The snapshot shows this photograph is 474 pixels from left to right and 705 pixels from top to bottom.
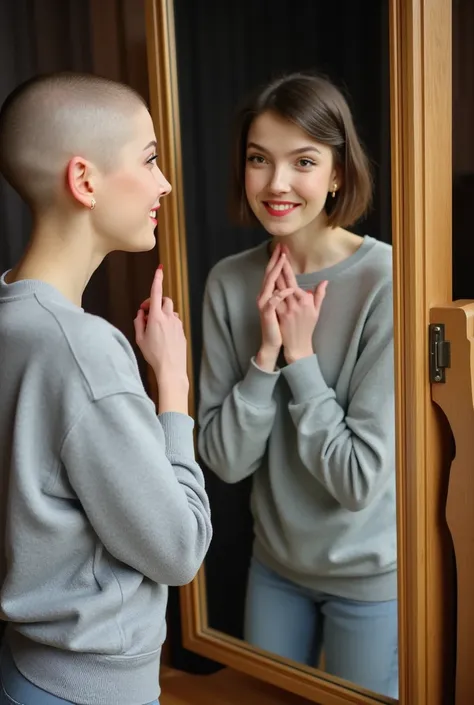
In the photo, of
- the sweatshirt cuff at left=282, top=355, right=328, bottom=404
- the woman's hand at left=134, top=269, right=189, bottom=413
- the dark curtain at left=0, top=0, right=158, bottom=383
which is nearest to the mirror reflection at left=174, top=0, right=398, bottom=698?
the sweatshirt cuff at left=282, top=355, right=328, bottom=404

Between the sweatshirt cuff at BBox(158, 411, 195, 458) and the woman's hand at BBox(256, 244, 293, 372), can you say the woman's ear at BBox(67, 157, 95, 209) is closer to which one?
the sweatshirt cuff at BBox(158, 411, 195, 458)

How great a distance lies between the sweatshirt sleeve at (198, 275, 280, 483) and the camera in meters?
1.60

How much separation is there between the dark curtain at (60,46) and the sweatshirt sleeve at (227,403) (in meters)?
0.29

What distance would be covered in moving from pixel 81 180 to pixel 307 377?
635mm

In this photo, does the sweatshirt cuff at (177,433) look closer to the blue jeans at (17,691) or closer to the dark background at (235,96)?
the blue jeans at (17,691)

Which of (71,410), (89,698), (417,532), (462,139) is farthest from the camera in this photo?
(462,139)

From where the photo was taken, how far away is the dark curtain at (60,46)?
1.79 m

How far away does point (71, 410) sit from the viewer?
3.11ft

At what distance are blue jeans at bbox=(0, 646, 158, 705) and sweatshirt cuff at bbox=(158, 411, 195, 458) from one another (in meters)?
0.33

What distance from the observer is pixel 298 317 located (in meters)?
1.54

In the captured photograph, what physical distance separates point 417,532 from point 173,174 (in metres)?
0.81

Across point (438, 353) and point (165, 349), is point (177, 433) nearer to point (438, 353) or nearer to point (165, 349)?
point (165, 349)

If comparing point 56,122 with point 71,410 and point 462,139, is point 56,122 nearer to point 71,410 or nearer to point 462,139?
point 71,410

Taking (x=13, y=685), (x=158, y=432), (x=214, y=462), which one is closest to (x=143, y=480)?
(x=158, y=432)
